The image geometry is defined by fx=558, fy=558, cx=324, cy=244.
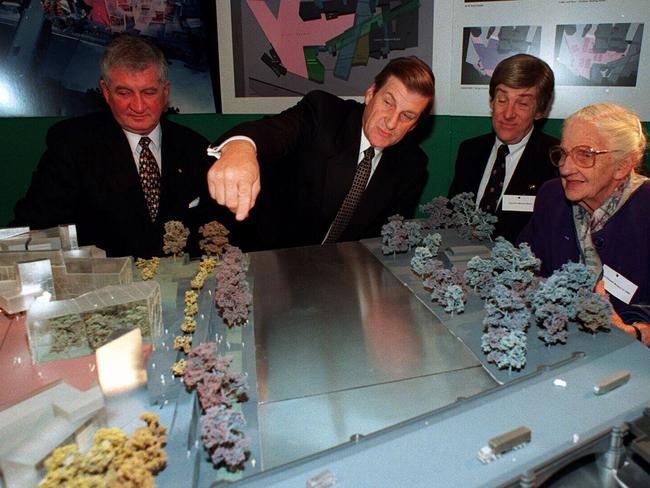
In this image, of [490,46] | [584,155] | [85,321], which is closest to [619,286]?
[584,155]

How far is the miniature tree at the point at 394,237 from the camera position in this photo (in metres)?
2.80

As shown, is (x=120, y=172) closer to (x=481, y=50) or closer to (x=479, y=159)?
(x=479, y=159)

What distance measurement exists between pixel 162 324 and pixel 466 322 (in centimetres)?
113

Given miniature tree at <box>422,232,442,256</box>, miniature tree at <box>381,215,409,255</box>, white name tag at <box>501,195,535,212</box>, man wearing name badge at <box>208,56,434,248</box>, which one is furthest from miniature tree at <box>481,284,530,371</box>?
white name tag at <box>501,195,535,212</box>

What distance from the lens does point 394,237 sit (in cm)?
280

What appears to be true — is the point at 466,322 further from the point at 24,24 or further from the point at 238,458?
the point at 24,24

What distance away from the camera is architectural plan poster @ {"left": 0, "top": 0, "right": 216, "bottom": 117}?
4.76m

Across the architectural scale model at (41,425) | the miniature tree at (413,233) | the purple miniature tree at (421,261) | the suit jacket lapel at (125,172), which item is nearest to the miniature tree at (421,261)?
the purple miniature tree at (421,261)

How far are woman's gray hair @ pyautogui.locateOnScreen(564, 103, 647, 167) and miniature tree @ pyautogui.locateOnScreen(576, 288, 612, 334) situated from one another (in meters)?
1.14

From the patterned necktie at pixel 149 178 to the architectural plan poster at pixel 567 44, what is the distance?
2.74 m

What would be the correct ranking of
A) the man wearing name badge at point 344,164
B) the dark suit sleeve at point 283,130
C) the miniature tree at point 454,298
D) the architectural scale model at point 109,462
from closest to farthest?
the architectural scale model at point 109,462, the miniature tree at point 454,298, the dark suit sleeve at point 283,130, the man wearing name badge at point 344,164

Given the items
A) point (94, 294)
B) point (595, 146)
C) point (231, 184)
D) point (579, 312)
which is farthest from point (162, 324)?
point (595, 146)

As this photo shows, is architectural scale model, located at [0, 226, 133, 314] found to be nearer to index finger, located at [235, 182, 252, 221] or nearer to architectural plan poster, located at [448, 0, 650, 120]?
index finger, located at [235, 182, 252, 221]

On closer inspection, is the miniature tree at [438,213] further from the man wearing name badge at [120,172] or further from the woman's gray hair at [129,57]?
the woman's gray hair at [129,57]
